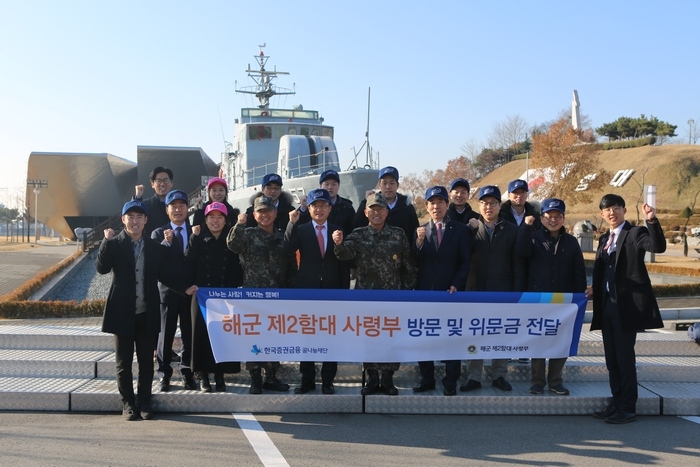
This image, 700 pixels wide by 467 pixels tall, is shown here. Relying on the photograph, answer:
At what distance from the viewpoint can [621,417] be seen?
503 cm

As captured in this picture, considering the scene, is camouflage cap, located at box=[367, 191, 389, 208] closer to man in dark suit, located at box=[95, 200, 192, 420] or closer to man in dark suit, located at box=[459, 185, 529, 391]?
man in dark suit, located at box=[459, 185, 529, 391]

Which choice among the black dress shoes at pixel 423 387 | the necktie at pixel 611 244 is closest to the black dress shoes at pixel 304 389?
the black dress shoes at pixel 423 387

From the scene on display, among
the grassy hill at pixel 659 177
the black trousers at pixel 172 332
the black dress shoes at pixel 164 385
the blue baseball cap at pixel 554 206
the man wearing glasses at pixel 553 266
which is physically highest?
the grassy hill at pixel 659 177

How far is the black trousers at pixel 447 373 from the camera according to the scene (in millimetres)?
5418

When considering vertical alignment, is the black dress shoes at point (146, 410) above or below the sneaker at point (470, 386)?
below

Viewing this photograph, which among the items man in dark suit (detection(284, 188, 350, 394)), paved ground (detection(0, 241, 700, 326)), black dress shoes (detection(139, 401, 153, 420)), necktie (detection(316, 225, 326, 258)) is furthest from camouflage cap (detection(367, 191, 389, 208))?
paved ground (detection(0, 241, 700, 326))

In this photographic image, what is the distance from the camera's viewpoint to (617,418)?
502 cm

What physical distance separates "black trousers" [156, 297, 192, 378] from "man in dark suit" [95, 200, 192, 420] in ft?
1.29

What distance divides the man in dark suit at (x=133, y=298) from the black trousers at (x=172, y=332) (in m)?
0.39

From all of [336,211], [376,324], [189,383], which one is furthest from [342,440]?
[336,211]

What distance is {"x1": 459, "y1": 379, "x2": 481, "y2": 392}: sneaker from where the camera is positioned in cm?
550

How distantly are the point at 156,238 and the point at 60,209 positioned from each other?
42883mm

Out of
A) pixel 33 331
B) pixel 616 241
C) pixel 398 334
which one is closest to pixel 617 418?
pixel 616 241

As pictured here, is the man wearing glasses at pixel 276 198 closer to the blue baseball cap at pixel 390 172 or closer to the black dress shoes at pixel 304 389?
the blue baseball cap at pixel 390 172
